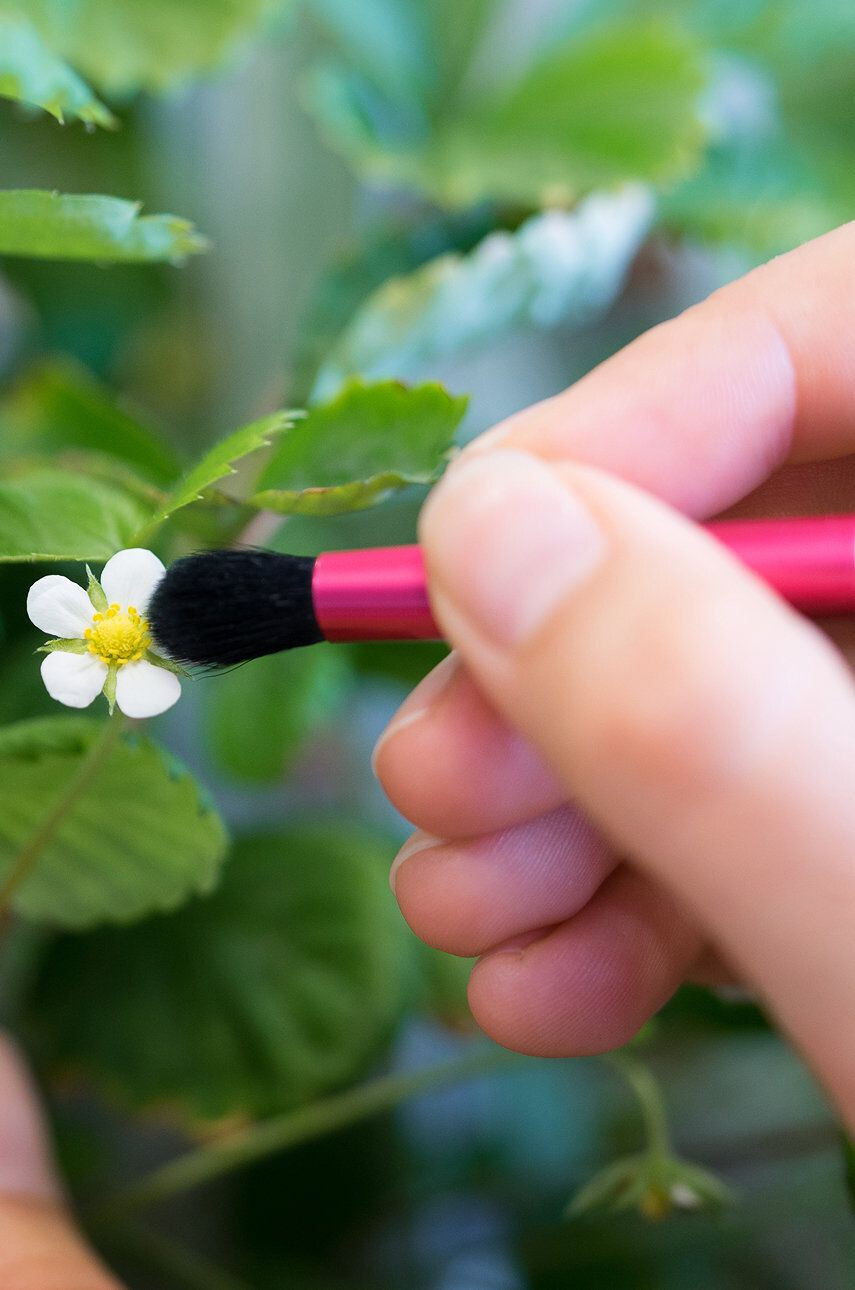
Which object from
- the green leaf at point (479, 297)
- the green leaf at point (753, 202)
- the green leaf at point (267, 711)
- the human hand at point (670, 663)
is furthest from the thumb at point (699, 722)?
the green leaf at point (753, 202)

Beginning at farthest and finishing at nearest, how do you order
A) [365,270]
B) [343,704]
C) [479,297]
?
1. [343,704]
2. [365,270]
3. [479,297]

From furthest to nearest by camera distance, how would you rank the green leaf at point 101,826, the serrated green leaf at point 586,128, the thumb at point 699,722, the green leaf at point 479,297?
the serrated green leaf at point 586,128 < the green leaf at point 479,297 < the green leaf at point 101,826 < the thumb at point 699,722

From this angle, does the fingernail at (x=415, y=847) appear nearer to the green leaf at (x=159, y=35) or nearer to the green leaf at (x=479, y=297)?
the green leaf at (x=479, y=297)

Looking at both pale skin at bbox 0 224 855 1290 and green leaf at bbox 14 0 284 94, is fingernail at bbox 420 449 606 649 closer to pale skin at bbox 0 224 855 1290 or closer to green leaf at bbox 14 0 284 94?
pale skin at bbox 0 224 855 1290

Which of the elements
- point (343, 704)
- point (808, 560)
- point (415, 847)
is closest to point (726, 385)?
point (808, 560)

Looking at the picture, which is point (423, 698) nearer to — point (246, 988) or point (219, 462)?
point (219, 462)

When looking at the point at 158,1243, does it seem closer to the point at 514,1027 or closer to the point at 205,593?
the point at 514,1027

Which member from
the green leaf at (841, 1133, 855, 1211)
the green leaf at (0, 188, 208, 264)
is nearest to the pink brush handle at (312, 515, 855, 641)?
the green leaf at (0, 188, 208, 264)
